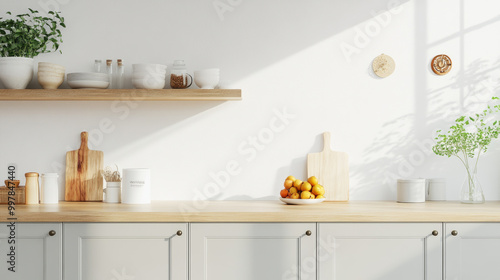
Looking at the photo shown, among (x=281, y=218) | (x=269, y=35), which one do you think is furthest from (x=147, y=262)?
(x=269, y=35)

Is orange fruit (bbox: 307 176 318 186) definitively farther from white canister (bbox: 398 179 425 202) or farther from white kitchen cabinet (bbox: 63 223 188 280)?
white kitchen cabinet (bbox: 63 223 188 280)

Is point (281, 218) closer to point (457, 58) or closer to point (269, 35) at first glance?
point (269, 35)

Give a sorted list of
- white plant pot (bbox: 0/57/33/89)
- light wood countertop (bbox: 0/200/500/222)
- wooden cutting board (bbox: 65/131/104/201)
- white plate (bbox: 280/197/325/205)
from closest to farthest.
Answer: light wood countertop (bbox: 0/200/500/222), white plate (bbox: 280/197/325/205), white plant pot (bbox: 0/57/33/89), wooden cutting board (bbox: 65/131/104/201)

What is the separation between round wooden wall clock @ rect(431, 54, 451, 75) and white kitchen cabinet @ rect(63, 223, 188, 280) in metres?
1.80

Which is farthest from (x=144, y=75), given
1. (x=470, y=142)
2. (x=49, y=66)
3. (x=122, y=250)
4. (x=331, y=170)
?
(x=470, y=142)

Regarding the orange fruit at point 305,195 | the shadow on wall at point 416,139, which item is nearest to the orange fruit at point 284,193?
the orange fruit at point 305,195

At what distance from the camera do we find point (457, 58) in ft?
10.5

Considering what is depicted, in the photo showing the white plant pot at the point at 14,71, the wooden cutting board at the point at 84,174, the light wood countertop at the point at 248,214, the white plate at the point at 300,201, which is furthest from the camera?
the wooden cutting board at the point at 84,174

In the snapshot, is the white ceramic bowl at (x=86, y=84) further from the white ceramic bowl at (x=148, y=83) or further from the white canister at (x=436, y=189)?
the white canister at (x=436, y=189)

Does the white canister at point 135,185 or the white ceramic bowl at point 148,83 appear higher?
the white ceramic bowl at point 148,83

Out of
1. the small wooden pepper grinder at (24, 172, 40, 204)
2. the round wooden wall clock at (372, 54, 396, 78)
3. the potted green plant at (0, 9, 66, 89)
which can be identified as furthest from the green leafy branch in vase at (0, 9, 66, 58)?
the round wooden wall clock at (372, 54, 396, 78)

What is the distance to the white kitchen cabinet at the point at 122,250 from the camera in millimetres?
2539

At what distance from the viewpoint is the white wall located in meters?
3.13

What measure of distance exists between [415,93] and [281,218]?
4.14 ft
